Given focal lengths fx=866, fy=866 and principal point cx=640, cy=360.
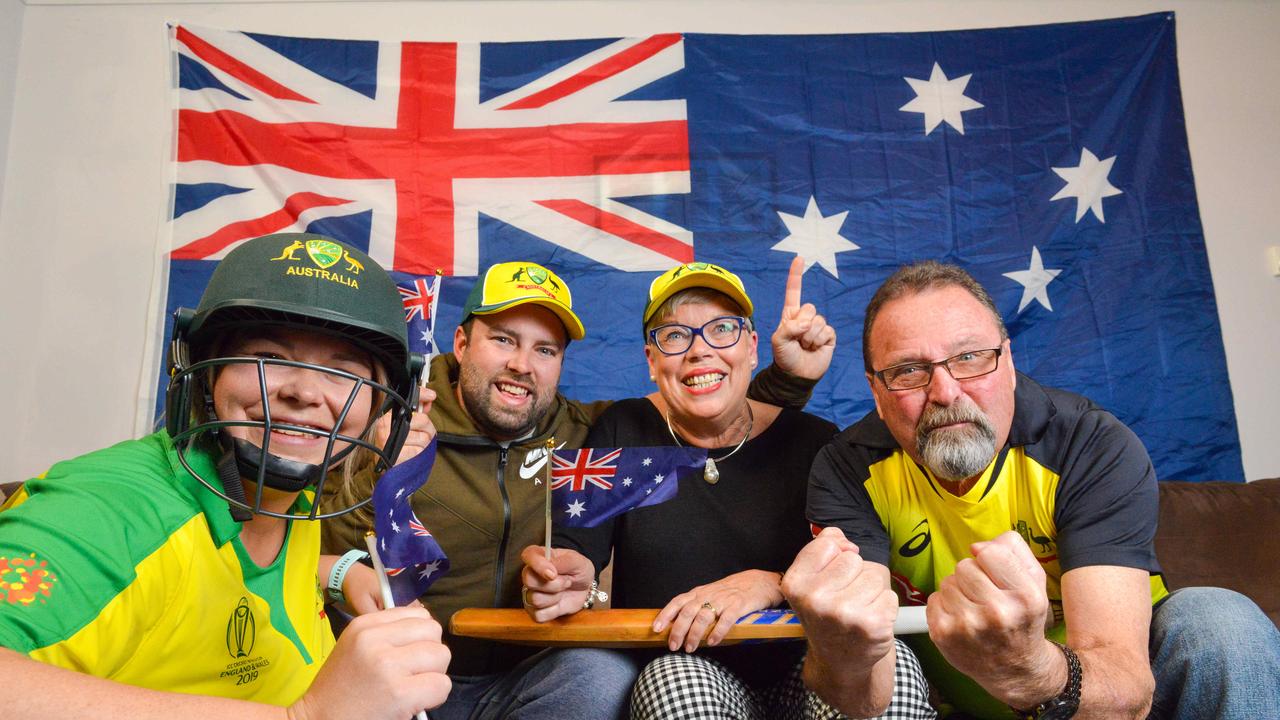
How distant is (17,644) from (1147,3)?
4.26 m

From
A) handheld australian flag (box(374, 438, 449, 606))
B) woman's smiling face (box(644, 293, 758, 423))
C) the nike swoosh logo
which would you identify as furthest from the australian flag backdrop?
handheld australian flag (box(374, 438, 449, 606))

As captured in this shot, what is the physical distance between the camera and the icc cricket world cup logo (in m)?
1.27

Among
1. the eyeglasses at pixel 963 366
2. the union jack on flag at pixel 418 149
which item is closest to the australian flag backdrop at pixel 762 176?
the union jack on flag at pixel 418 149

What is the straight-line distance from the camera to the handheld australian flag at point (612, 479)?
1712 millimetres

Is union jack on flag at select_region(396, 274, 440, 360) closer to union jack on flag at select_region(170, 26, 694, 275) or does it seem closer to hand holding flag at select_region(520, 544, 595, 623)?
union jack on flag at select_region(170, 26, 694, 275)

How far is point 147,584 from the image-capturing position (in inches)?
42.5

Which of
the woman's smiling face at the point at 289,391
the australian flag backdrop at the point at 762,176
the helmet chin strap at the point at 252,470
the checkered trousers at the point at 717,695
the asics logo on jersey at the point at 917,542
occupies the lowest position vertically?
the checkered trousers at the point at 717,695

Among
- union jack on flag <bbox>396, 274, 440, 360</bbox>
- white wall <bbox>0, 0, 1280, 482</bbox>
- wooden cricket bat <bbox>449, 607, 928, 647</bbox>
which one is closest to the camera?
wooden cricket bat <bbox>449, 607, 928, 647</bbox>

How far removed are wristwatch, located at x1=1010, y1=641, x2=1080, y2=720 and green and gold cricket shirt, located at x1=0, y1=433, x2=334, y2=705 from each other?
119cm

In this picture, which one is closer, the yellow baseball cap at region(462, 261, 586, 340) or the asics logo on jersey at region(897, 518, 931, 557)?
the asics logo on jersey at region(897, 518, 931, 557)

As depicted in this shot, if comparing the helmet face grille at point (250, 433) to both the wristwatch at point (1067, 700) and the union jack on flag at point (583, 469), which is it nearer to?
the union jack on flag at point (583, 469)

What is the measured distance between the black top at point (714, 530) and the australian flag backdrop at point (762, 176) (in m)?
1.08

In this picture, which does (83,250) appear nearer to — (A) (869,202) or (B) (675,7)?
(B) (675,7)

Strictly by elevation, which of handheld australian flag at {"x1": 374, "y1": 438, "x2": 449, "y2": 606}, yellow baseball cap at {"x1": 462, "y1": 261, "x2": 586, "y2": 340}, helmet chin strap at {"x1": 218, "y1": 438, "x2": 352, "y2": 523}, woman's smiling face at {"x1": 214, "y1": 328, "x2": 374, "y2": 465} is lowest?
handheld australian flag at {"x1": 374, "y1": 438, "x2": 449, "y2": 606}
